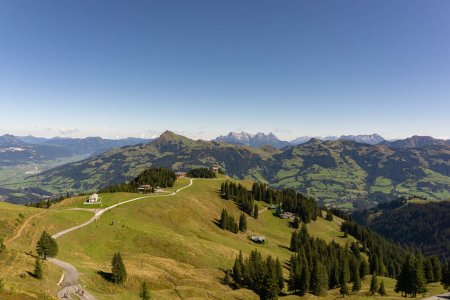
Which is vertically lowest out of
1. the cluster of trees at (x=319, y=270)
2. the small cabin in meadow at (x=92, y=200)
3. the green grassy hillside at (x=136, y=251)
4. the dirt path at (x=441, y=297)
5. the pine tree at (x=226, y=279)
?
the cluster of trees at (x=319, y=270)

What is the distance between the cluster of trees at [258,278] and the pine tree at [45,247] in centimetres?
4857

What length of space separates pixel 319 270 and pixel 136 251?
62240mm

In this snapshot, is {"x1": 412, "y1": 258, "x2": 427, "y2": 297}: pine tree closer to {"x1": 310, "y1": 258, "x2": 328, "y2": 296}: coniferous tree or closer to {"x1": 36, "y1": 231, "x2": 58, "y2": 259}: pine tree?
{"x1": 310, "y1": 258, "x2": 328, "y2": 296}: coniferous tree

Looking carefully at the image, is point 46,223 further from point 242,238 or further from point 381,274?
point 381,274

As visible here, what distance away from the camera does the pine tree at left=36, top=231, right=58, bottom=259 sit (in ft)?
248

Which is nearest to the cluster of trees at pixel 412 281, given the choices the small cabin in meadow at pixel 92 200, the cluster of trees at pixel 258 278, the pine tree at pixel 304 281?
the pine tree at pixel 304 281

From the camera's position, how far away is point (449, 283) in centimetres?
10894

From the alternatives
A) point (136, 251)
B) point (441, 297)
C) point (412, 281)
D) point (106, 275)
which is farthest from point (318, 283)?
point (106, 275)

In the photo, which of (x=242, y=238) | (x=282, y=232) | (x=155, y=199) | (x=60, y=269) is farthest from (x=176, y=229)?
(x=282, y=232)

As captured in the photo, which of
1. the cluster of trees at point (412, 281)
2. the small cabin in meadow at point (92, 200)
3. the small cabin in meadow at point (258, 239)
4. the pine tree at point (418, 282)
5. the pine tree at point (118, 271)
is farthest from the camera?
the small cabin in meadow at point (258, 239)

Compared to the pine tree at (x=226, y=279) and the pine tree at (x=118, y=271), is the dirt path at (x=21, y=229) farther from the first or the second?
the pine tree at (x=226, y=279)

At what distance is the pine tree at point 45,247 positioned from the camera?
75.7m

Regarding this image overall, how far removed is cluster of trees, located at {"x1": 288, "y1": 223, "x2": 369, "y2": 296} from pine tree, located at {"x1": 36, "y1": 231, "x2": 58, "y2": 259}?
7652 centimetres

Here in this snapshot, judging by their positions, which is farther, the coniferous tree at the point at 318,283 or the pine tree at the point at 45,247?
the coniferous tree at the point at 318,283
